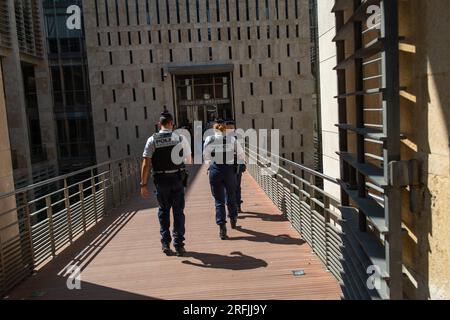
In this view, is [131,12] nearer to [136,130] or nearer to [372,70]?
[136,130]

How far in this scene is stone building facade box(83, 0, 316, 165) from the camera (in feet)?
103

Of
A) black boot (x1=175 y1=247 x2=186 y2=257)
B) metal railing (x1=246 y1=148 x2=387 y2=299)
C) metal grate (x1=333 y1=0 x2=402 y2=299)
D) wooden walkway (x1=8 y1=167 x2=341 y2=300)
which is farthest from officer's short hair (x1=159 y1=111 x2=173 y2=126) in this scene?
metal grate (x1=333 y1=0 x2=402 y2=299)

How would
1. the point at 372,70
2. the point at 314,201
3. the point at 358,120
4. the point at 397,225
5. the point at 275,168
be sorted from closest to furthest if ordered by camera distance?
the point at 397,225 < the point at 358,120 < the point at 372,70 < the point at 314,201 < the point at 275,168

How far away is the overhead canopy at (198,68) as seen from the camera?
30.6m

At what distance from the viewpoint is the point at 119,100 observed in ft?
105

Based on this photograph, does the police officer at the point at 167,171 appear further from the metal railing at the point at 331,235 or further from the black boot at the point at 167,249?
the metal railing at the point at 331,235

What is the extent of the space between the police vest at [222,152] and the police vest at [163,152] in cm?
103

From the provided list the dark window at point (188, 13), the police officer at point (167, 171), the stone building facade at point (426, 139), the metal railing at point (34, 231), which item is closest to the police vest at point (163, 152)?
the police officer at point (167, 171)

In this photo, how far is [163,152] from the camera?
213 inches

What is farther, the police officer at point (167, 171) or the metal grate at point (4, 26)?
the metal grate at point (4, 26)

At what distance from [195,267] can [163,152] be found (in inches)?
58.2

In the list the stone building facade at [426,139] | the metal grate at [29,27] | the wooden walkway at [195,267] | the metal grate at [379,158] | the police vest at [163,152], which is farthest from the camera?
the metal grate at [29,27]
